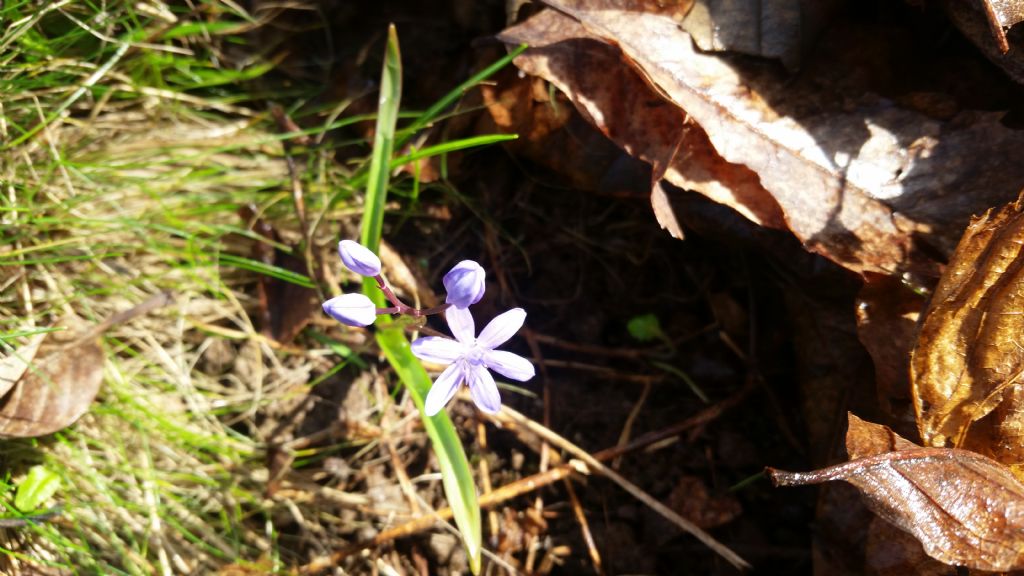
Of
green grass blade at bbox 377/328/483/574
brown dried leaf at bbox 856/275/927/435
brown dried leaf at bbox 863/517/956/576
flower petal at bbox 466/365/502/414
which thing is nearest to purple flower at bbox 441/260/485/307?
flower petal at bbox 466/365/502/414

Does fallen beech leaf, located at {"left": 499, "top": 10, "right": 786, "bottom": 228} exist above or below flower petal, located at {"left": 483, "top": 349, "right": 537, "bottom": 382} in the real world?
above

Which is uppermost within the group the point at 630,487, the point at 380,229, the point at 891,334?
the point at 891,334

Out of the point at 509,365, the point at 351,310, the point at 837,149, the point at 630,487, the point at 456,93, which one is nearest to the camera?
the point at 351,310

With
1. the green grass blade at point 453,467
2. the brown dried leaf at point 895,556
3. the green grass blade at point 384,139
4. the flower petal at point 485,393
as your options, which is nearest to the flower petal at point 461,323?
the flower petal at point 485,393

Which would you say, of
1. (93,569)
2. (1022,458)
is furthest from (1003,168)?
(93,569)

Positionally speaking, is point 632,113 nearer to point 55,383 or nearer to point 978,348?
point 978,348

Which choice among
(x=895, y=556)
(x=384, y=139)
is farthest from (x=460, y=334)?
(x=895, y=556)

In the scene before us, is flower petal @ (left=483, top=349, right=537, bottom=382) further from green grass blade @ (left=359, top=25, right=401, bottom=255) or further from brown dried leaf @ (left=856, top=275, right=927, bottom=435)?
brown dried leaf @ (left=856, top=275, right=927, bottom=435)
